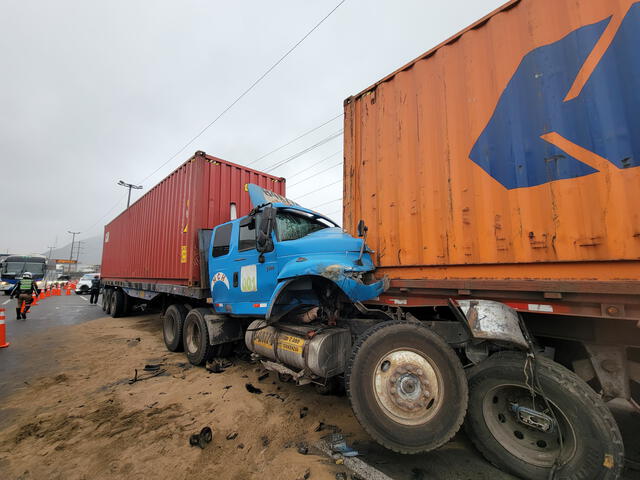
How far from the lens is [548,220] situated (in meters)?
2.14

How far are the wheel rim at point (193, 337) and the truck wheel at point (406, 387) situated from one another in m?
3.63

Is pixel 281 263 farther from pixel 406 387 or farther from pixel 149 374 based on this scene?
pixel 149 374

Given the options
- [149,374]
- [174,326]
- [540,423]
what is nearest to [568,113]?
[540,423]

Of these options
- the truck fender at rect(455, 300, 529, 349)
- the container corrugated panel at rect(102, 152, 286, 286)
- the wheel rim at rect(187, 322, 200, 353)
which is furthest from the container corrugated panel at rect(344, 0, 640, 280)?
the wheel rim at rect(187, 322, 200, 353)

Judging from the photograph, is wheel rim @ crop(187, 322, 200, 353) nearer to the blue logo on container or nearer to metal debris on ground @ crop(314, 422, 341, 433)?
metal debris on ground @ crop(314, 422, 341, 433)

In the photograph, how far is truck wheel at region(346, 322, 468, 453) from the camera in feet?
7.27

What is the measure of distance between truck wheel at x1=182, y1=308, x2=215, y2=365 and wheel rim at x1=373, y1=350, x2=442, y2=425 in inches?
135

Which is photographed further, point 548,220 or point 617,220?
point 548,220

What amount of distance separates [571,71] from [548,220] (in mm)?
1155

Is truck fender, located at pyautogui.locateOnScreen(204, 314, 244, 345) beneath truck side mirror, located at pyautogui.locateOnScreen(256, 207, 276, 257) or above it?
beneath

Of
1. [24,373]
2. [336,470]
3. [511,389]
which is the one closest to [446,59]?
[511,389]

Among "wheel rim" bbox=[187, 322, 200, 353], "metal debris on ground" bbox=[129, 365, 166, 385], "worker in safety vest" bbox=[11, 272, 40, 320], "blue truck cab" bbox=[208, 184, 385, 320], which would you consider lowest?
"metal debris on ground" bbox=[129, 365, 166, 385]

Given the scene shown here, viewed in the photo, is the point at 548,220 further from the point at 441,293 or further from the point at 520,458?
the point at 520,458

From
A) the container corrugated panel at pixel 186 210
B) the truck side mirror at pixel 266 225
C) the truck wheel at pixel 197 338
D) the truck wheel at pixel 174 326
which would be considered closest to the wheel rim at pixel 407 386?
the truck side mirror at pixel 266 225
